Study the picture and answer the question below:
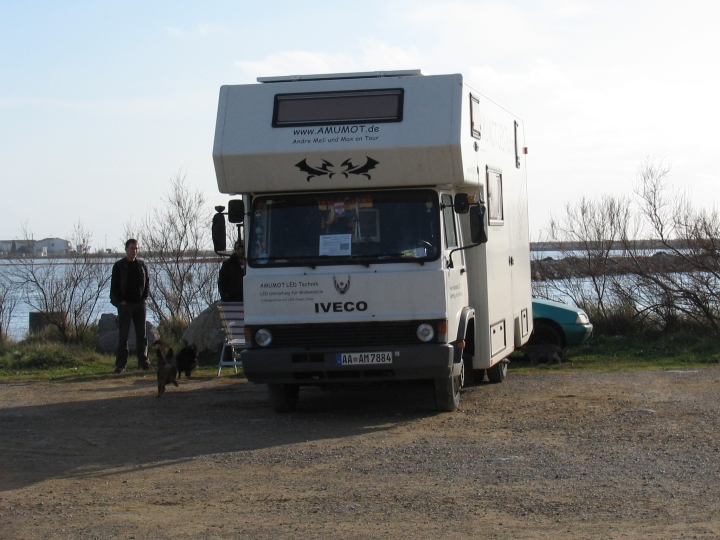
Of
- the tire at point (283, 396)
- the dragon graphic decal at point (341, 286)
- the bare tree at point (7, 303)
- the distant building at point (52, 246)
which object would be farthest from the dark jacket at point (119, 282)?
the bare tree at point (7, 303)

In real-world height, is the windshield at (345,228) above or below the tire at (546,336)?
above

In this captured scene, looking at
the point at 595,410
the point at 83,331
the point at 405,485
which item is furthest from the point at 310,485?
the point at 83,331

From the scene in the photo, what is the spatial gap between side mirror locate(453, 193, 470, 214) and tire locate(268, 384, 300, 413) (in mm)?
2781

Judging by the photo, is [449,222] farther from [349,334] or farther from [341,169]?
[349,334]

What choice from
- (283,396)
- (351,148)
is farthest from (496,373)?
(351,148)

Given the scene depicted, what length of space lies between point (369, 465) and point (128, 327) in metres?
8.13

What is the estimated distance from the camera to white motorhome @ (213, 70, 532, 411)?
914 centimetres

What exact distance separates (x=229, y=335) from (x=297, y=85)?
497 cm

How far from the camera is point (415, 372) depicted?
9.12m

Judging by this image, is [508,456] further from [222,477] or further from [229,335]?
[229,335]

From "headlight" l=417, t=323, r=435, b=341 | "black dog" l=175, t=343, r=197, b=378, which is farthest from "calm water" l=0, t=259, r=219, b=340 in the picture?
"headlight" l=417, t=323, r=435, b=341

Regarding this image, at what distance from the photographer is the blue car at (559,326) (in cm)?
1541

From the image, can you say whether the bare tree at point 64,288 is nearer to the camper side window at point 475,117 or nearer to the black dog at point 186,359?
the black dog at point 186,359

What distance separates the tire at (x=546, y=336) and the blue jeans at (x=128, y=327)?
21.1 feet
